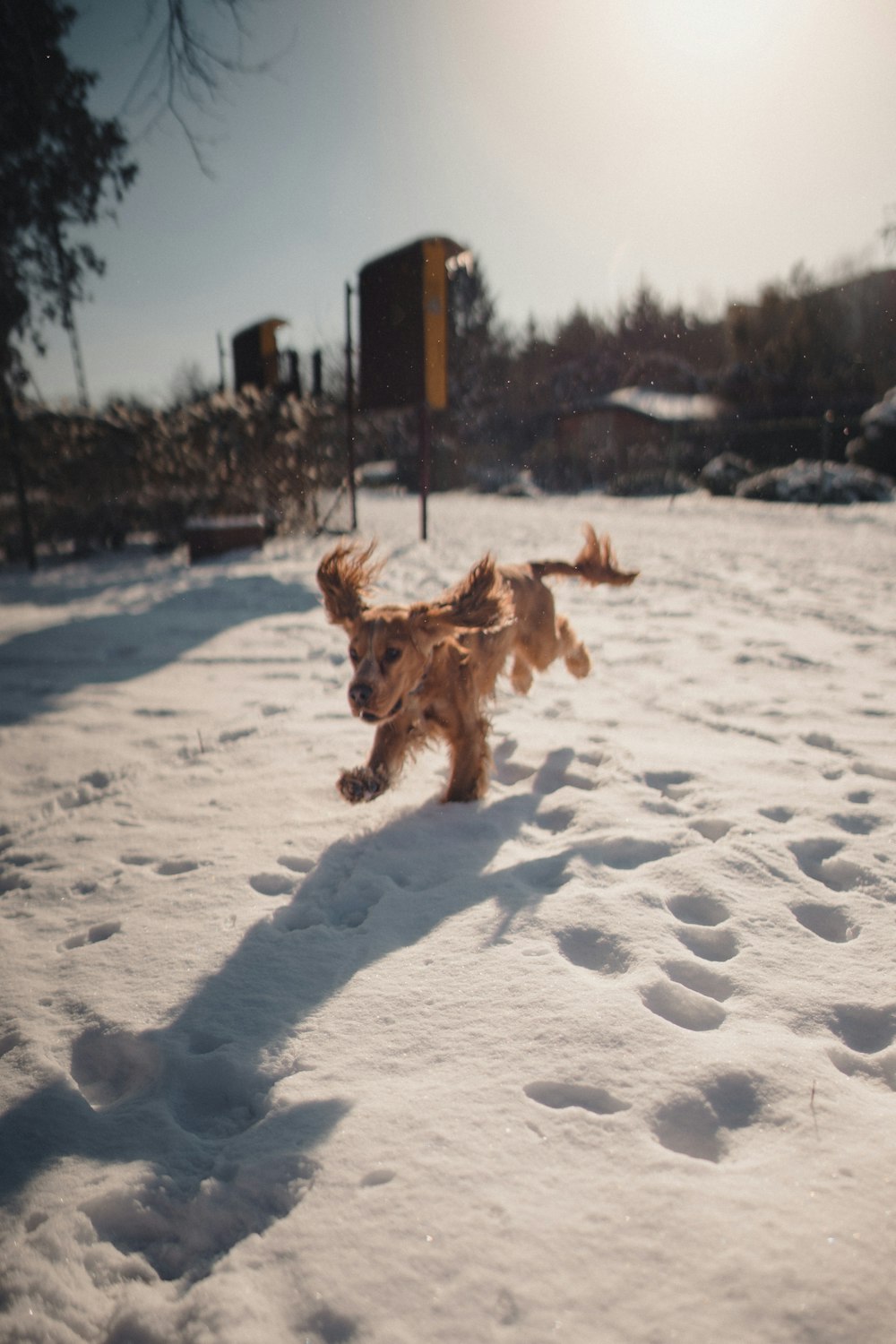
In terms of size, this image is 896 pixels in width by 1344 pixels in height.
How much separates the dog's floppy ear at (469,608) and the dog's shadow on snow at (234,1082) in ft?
2.90

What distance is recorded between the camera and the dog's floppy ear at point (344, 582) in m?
3.01

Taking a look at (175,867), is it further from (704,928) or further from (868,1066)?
(868,1066)

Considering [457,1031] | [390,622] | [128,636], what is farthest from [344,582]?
[128,636]

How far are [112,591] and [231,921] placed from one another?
713 cm

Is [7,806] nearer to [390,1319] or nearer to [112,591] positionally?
[390,1319]

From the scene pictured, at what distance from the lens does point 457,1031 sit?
1.68 meters

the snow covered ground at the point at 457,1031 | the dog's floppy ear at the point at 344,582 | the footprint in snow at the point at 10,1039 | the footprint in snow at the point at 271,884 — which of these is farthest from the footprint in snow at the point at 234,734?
the footprint in snow at the point at 10,1039

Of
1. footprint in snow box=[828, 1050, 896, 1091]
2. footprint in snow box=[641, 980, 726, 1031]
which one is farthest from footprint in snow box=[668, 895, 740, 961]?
footprint in snow box=[828, 1050, 896, 1091]

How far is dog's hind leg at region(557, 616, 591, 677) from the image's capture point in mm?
4285

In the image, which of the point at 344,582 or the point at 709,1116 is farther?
the point at 344,582

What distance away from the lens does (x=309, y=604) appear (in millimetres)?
7055

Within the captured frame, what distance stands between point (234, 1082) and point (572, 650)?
10.5ft

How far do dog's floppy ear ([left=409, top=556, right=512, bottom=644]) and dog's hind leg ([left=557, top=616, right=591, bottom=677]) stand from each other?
1.30 metres

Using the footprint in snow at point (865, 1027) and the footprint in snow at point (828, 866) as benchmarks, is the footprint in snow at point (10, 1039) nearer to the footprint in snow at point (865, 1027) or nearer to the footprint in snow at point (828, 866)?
the footprint in snow at point (865, 1027)
